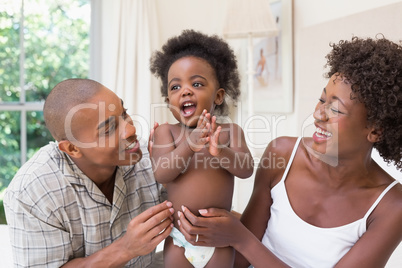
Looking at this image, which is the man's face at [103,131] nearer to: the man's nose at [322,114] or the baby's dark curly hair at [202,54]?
the baby's dark curly hair at [202,54]

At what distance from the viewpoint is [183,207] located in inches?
59.7

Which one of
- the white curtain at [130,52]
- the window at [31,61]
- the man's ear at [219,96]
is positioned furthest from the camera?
the white curtain at [130,52]

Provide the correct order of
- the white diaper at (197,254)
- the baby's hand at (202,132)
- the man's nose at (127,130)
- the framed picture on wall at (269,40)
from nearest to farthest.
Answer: the baby's hand at (202,132) < the white diaper at (197,254) < the man's nose at (127,130) < the framed picture on wall at (269,40)

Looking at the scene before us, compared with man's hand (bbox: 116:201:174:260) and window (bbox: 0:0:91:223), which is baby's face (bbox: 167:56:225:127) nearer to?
man's hand (bbox: 116:201:174:260)

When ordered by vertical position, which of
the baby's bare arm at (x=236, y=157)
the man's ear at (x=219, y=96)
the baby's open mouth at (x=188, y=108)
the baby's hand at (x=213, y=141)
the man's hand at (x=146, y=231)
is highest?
the man's ear at (x=219, y=96)

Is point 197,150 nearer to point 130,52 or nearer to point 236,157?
point 236,157

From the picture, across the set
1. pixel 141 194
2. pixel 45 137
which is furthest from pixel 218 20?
pixel 141 194

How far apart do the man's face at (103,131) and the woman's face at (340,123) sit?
2.36 ft

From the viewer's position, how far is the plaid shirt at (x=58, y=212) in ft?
4.98

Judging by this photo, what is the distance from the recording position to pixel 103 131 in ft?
5.16

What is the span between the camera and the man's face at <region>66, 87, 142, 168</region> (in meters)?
1.55

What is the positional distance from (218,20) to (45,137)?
2392mm

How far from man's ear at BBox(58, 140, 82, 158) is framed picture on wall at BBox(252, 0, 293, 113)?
2.28m

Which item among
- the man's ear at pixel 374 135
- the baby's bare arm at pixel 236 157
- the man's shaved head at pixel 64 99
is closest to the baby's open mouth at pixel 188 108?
the baby's bare arm at pixel 236 157
